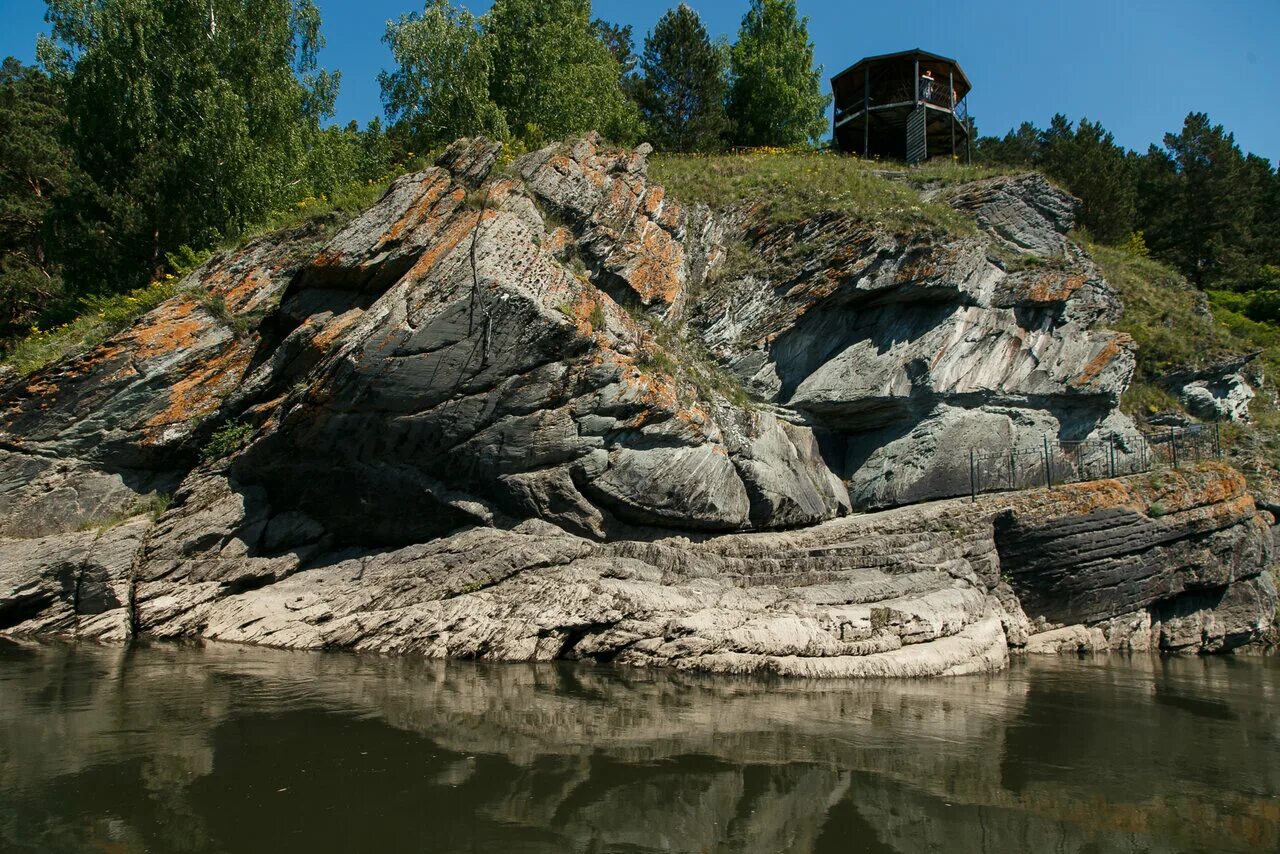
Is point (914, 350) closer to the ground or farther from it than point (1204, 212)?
closer to the ground

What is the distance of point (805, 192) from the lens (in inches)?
975

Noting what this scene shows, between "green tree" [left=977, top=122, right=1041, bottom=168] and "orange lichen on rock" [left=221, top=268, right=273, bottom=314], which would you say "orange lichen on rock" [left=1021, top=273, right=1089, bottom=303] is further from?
"green tree" [left=977, top=122, right=1041, bottom=168]

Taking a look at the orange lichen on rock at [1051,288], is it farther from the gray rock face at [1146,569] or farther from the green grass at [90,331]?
the green grass at [90,331]

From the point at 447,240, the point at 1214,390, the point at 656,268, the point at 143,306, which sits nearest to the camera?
the point at 447,240

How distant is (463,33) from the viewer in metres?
31.3

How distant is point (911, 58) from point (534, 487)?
1179 inches

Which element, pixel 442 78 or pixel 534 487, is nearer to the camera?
pixel 534 487

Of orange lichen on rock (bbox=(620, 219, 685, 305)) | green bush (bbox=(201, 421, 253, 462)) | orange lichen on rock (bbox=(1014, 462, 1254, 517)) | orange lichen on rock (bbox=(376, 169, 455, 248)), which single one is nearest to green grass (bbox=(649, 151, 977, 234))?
orange lichen on rock (bbox=(620, 219, 685, 305))

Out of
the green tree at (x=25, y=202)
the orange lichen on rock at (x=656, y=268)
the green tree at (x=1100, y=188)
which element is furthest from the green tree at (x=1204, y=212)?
the green tree at (x=25, y=202)

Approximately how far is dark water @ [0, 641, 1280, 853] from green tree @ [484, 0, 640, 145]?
26.1 meters

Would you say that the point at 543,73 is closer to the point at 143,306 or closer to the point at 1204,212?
the point at 143,306

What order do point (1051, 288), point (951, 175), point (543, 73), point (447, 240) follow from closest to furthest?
point (447, 240), point (1051, 288), point (951, 175), point (543, 73)

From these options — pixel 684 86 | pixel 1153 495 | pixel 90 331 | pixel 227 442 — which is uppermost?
pixel 684 86

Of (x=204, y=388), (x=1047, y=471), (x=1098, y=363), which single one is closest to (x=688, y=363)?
(x=1047, y=471)
